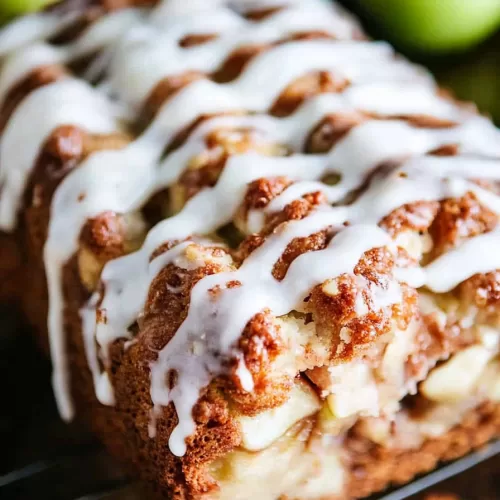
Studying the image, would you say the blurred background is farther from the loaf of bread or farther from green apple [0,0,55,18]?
the loaf of bread

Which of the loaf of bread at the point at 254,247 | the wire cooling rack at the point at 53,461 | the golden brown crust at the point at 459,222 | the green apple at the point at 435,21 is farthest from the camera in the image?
the green apple at the point at 435,21

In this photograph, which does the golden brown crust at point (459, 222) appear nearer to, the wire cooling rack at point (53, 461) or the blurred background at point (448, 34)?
the wire cooling rack at point (53, 461)

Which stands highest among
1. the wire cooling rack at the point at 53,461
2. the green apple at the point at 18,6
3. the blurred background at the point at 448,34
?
the green apple at the point at 18,6

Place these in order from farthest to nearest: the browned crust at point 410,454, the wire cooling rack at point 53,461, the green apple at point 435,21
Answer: the green apple at point 435,21 → the wire cooling rack at point 53,461 → the browned crust at point 410,454

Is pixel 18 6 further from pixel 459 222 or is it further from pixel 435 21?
pixel 459 222

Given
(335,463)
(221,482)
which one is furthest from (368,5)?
(221,482)

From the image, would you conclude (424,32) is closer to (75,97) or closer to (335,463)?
(75,97)

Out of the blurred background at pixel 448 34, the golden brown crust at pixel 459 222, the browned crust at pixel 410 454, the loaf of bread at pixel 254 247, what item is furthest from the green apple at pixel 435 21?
the browned crust at pixel 410 454
